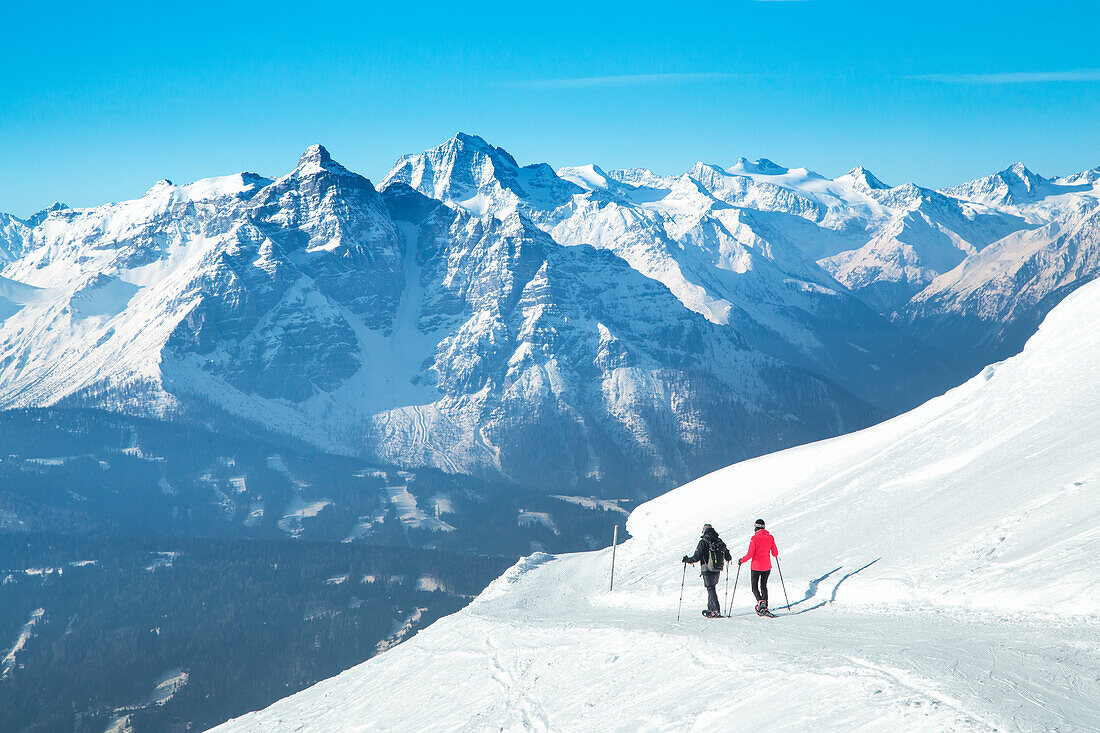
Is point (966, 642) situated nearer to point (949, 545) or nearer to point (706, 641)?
point (706, 641)

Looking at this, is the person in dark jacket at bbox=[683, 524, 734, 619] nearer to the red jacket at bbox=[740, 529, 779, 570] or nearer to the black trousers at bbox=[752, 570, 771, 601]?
the red jacket at bbox=[740, 529, 779, 570]

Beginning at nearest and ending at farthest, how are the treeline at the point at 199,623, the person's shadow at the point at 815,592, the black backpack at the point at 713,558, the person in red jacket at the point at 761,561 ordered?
the person in red jacket at the point at 761,561
the black backpack at the point at 713,558
the person's shadow at the point at 815,592
the treeline at the point at 199,623

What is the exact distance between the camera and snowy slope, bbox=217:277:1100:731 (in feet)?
53.5

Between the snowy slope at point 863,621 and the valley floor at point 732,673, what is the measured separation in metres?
0.07

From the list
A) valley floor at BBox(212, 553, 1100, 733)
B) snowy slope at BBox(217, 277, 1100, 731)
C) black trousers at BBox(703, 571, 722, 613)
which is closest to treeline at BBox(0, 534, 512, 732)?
snowy slope at BBox(217, 277, 1100, 731)

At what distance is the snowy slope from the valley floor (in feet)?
0.22

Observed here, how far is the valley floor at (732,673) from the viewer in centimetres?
1526

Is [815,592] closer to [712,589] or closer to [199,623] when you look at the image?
[712,589]

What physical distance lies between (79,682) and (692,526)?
5021 inches

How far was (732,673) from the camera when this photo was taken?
19016 mm

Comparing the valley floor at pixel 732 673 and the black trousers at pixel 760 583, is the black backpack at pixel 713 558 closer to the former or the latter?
the black trousers at pixel 760 583

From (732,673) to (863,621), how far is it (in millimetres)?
5717

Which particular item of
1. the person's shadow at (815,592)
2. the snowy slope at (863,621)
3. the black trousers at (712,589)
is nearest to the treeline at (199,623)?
the snowy slope at (863,621)

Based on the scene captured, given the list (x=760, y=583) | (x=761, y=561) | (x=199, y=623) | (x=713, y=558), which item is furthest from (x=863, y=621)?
(x=199, y=623)
